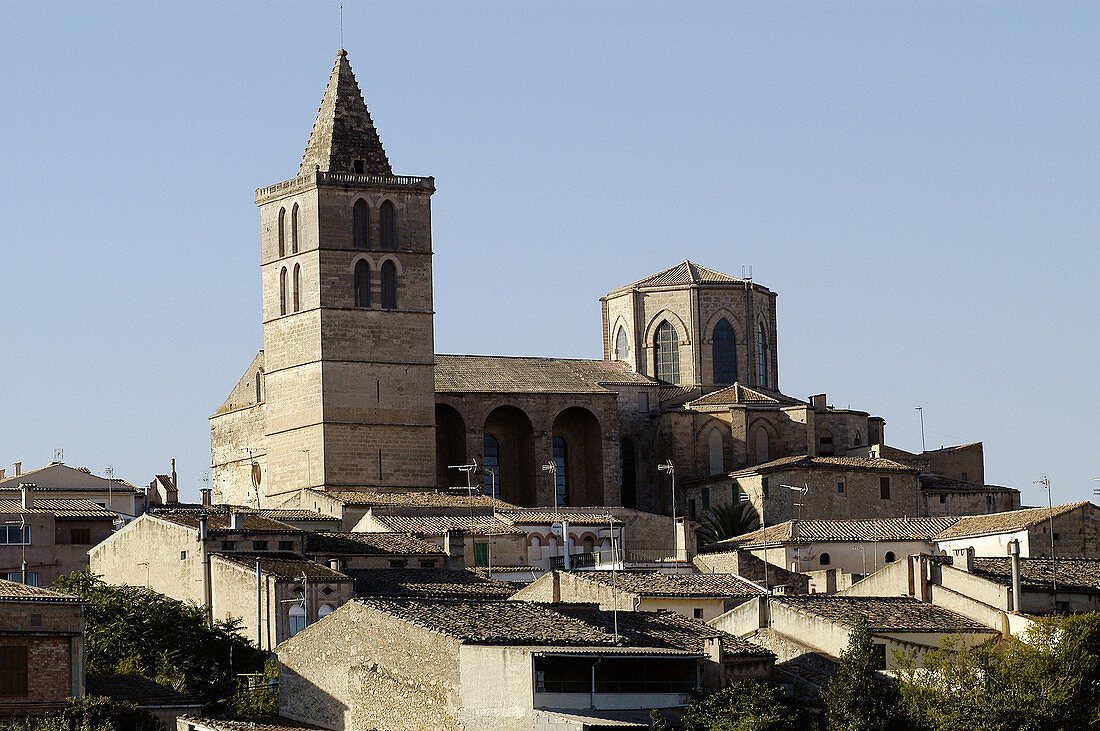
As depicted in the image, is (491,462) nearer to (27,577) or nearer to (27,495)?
(27,495)

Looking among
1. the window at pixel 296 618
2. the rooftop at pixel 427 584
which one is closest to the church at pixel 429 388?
the rooftop at pixel 427 584

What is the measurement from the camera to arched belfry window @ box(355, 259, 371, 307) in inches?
2992

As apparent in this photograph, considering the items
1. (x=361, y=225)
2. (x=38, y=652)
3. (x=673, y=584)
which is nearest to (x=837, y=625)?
(x=673, y=584)

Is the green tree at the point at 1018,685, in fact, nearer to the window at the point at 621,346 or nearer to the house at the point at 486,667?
the house at the point at 486,667

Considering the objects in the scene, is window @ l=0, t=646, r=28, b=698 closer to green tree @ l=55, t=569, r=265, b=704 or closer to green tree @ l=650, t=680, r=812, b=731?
green tree @ l=55, t=569, r=265, b=704

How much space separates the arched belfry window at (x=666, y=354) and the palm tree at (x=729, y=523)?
36.8 feet

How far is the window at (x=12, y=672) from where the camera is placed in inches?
1555

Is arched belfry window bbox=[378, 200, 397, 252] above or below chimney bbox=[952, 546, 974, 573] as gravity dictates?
above

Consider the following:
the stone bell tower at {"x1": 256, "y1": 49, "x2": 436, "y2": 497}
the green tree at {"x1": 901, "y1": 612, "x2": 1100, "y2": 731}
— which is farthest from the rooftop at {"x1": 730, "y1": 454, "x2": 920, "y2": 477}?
the green tree at {"x1": 901, "y1": 612, "x2": 1100, "y2": 731}

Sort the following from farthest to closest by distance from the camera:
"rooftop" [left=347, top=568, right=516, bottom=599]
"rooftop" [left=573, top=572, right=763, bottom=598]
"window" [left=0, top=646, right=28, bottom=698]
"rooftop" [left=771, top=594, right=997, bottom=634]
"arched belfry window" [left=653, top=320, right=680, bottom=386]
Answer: "arched belfry window" [left=653, top=320, right=680, bottom=386] < "rooftop" [left=347, top=568, right=516, bottom=599] < "rooftop" [left=573, top=572, right=763, bottom=598] < "rooftop" [left=771, top=594, right=997, bottom=634] < "window" [left=0, top=646, right=28, bottom=698]

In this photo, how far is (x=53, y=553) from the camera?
6009 centimetres

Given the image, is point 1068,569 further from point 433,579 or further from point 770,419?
point 770,419

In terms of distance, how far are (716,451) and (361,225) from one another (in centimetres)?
1385

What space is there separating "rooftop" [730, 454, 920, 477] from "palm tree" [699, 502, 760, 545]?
1267 millimetres
